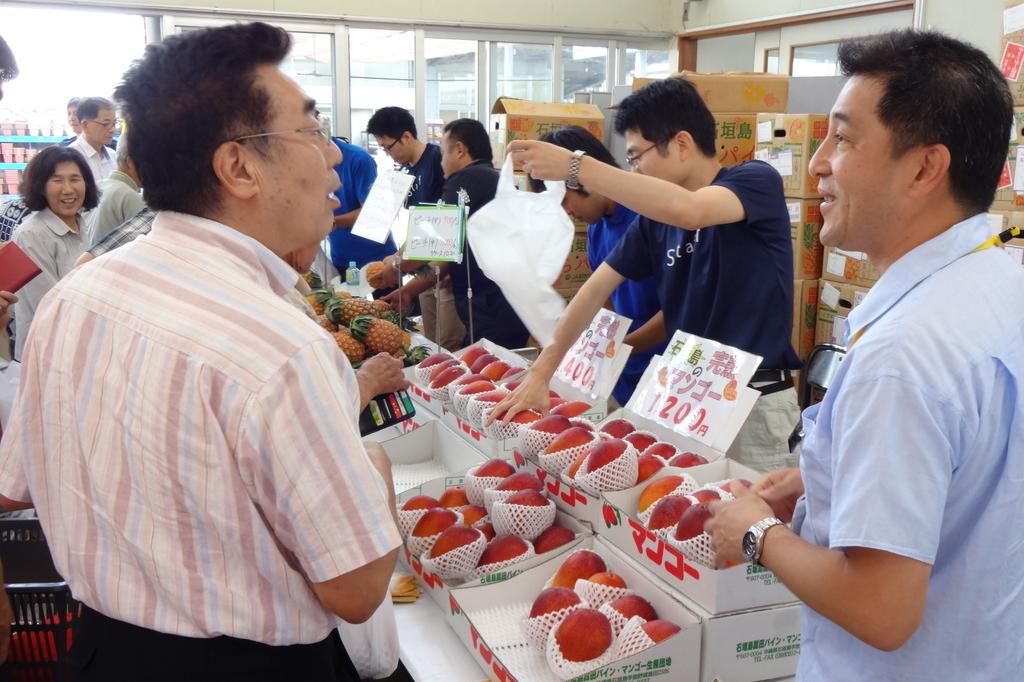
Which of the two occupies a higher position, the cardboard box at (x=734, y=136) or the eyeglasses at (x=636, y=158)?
the cardboard box at (x=734, y=136)

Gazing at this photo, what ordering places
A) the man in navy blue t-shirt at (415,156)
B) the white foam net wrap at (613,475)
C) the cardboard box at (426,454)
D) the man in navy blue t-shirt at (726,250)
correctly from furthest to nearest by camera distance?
1. the man in navy blue t-shirt at (415,156)
2. the cardboard box at (426,454)
3. the man in navy blue t-shirt at (726,250)
4. the white foam net wrap at (613,475)

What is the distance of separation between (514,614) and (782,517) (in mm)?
514

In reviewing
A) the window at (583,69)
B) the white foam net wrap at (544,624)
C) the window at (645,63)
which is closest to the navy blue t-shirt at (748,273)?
the white foam net wrap at (544,624)

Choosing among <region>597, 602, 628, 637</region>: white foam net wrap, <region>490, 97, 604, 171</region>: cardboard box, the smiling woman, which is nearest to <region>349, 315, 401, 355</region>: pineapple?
<region>597, 602, 628, 637</region>: white foam net wrap

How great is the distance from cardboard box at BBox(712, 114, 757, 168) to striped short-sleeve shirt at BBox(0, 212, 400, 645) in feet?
12.5

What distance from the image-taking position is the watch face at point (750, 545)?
1.01 m

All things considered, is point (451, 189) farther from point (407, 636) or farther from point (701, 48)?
point (701, 48)

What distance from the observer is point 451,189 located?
3514 mm

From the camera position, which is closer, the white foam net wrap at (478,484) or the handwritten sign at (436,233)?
the white foam net wrap at (478,484)

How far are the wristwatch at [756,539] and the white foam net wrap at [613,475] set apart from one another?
54cm

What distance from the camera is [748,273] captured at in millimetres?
2037

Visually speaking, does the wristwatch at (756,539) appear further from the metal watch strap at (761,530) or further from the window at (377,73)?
the window at (377,73)

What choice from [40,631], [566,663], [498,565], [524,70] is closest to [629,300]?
[498,565]

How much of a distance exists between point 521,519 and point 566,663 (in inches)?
14.5
